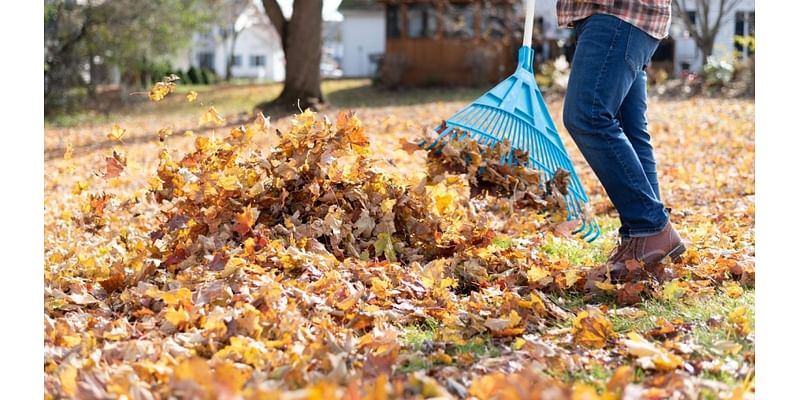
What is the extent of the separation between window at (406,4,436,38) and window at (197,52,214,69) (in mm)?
35980

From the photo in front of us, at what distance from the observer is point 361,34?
117 feet

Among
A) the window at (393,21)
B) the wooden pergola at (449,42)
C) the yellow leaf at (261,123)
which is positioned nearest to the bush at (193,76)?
the window at (393,21)

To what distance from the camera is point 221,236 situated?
3969 mm

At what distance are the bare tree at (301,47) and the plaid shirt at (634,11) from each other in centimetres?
1370

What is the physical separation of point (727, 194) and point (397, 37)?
20508mm

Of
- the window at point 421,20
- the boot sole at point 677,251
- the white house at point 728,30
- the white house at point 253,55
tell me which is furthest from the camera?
the white house at point 253,55

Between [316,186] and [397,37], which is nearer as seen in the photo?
[316,186]

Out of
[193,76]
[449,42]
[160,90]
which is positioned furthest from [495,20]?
[160,90]

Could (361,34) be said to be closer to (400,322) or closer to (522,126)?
(522,126)

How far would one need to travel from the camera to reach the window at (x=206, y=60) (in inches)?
2362

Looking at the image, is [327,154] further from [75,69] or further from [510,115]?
[75,69]

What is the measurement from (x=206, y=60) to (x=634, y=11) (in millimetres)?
59334

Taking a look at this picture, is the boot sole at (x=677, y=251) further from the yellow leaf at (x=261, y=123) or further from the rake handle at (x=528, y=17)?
the yellow leaf at (x=261, y=123)
